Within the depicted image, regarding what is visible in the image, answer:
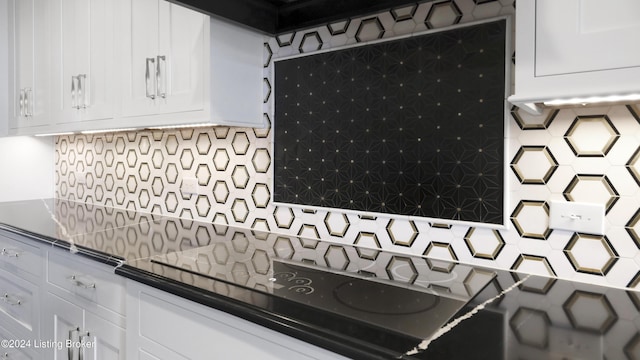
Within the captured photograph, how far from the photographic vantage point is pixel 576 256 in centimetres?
117

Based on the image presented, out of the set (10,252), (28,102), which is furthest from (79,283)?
(28,102)

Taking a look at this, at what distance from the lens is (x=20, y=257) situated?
77.6 inches

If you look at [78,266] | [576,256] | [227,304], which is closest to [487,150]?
[576,256]

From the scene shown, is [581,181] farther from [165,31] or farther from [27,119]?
[27,119]

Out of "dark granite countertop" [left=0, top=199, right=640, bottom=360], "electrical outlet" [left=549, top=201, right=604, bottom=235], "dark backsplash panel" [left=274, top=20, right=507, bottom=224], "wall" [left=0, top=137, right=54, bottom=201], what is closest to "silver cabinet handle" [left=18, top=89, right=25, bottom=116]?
"wall" [left=0, top=137, right=54, bottom=201]

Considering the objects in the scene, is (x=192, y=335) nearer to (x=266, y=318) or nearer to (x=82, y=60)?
(x=266, y=318)

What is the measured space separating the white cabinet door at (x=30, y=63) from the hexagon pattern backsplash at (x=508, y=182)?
32.2 inches

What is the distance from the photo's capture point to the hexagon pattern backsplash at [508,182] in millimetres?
1105

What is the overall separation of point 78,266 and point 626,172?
1.85 metres

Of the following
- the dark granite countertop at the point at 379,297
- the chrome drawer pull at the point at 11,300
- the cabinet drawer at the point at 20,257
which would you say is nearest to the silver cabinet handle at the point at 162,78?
the dark granite countertop at the point at 379,297

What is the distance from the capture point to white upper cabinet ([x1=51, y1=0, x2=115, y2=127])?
1982 millimetres

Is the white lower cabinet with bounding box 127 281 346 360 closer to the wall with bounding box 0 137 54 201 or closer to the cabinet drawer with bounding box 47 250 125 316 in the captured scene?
the cabinet drawer with bounding box 47 250 125 316

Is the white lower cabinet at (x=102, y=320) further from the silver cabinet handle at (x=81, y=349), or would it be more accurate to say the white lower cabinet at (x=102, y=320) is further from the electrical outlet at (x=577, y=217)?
the electrical outlet at (x=577, y=217)

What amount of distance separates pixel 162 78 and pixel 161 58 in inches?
3.3
